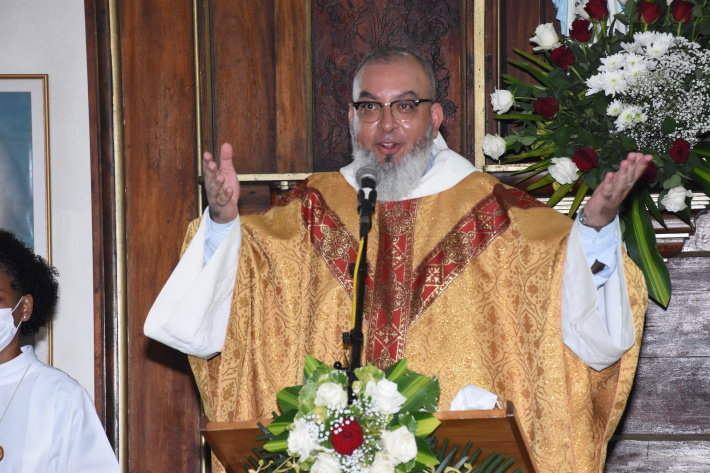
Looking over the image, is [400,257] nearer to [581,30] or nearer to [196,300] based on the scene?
[196,300]

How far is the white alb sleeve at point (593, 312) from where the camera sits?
10.3ft

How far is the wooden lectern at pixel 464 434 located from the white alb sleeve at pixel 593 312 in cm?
90

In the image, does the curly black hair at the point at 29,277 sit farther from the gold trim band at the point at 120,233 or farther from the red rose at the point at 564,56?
the red rose at the point at 564,56

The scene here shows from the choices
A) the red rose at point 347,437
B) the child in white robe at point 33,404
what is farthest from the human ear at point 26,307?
the red rose at point 347,437

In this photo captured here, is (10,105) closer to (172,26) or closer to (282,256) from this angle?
(172,26)

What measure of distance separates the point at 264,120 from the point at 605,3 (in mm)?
1741

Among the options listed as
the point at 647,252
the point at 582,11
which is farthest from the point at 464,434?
the point at 582,11

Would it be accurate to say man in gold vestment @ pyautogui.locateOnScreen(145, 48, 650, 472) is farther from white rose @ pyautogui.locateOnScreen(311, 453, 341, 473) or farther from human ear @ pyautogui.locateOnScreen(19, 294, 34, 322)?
white rose @ pyautogui.locateOnScreen(311, 453, 341, 473)

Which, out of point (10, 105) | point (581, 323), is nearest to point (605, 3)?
point (581, 323)

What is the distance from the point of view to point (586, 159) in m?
4.03

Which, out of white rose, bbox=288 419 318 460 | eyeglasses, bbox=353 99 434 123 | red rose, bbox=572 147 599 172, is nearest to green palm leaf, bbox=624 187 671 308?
red rose, bbox=572 147 599 172

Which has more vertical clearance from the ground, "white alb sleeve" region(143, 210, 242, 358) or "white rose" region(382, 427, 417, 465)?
"white alb sleeve" region(143, 210, 242, 358)

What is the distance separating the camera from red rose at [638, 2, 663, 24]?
4.05 m

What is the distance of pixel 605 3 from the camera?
13.8 ft
